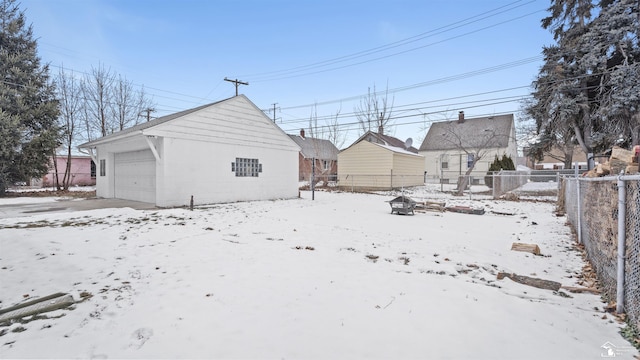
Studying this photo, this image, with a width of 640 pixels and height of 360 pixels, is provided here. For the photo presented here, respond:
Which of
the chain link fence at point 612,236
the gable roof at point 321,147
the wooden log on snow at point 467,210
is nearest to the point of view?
the chain link fence at point 612,236

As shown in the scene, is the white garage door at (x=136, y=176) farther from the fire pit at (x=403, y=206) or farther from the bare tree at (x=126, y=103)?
the bare tree at (x=126, y=103)

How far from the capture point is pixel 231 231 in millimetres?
7016

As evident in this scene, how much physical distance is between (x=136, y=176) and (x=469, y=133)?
3029cm

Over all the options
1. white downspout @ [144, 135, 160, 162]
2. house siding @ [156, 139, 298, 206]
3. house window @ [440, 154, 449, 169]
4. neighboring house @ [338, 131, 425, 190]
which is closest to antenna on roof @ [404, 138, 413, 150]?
house window @ [440, 154, 449, 169]

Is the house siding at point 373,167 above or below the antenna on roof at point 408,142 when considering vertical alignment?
below

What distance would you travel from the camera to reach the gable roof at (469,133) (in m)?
28.6

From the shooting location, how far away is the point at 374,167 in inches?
932

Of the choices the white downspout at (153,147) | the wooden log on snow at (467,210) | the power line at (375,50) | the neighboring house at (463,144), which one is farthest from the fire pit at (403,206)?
the neighboring house at (463,144)

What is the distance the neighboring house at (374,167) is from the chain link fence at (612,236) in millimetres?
16765

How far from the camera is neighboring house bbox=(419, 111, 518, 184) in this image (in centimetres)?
2870

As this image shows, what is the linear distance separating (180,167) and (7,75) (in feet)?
46.4

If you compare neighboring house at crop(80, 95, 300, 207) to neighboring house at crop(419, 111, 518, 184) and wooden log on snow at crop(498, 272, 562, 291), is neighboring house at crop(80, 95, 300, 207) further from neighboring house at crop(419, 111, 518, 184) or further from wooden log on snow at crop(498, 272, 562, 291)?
neighboring house at crop(419, 111, 518, 184)

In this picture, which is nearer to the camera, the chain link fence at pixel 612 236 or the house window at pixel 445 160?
the chain link fence at pixel 612 236

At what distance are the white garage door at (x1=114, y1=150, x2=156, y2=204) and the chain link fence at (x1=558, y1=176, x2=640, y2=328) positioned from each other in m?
13.2
